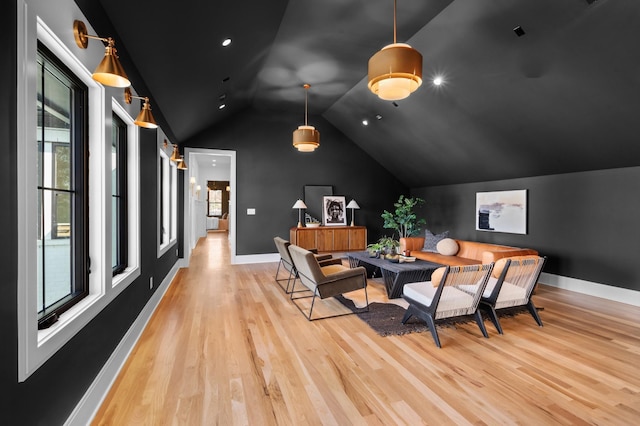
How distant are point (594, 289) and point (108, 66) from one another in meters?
6.30

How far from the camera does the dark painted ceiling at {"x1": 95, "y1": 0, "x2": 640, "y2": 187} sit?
2.96m

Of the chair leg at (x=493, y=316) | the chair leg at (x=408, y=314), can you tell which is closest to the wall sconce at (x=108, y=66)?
the chair leg at (x=408, y=314)

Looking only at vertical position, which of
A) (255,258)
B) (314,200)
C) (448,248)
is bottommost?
(255,258)

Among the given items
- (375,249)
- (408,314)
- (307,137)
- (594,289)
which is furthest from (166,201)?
(594,289)

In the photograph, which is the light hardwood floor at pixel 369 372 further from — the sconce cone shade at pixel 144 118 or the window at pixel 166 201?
the sconce cone shade at pixel 144 118

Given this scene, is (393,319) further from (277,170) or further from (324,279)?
(277,170)

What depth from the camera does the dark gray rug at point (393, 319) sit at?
3387mm

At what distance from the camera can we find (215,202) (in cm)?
1741

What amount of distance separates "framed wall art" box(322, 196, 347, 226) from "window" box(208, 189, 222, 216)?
10720 mm

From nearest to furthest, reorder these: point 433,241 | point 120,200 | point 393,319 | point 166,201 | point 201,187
Result: point 120,200, point 393,319, point 166,201, point 433,241, point 201,187

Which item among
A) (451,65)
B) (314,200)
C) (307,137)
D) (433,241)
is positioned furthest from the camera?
(314,200)

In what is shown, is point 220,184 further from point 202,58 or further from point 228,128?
point 202,58

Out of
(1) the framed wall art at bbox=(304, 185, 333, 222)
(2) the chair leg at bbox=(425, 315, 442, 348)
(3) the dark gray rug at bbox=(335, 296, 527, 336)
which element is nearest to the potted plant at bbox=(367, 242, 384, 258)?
(3) the dark gray rug at bbox=(335, 296, 527, 336)

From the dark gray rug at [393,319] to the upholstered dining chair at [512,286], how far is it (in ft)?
0.61
